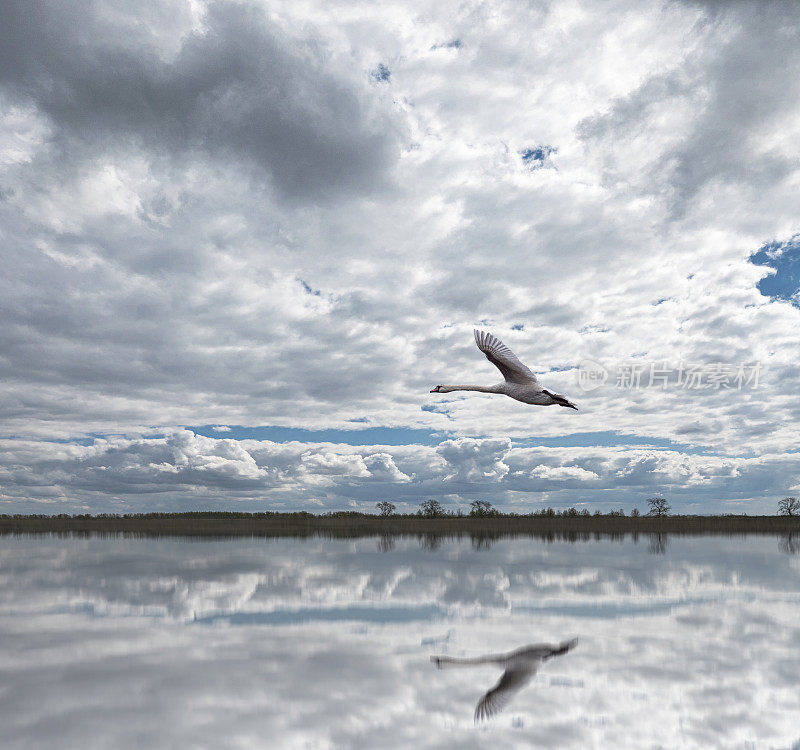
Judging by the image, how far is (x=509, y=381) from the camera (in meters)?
11.5

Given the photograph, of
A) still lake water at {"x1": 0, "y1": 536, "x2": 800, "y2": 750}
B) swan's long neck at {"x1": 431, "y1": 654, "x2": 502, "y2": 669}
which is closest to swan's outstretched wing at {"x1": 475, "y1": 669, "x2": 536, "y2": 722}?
still lake water at {"x1": 0, "y1": 536, "x2": 800, "y2": 750}

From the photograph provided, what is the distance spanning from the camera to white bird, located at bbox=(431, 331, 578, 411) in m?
10.6

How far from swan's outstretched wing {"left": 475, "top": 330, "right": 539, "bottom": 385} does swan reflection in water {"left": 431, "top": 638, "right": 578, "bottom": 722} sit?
499cm

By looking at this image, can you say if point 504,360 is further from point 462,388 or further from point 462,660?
point 462,660

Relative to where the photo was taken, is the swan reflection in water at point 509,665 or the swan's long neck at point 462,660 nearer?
the swan reflection in water at point 509,665

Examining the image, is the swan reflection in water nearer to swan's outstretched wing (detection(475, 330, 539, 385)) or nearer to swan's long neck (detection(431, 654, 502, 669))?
swan's long neck (detection(431, 654, 502, 669))

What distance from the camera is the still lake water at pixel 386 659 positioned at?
8.45m

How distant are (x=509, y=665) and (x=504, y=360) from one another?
548cm

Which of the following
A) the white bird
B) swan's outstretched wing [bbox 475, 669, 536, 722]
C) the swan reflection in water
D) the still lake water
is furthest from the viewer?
the white bird

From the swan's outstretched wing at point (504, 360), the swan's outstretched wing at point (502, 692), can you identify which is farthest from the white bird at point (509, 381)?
the swan's outstretched wing at point (502, 692)

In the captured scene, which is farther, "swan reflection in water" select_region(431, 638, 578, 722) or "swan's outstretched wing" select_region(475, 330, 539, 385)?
"swan's outstretched wing" select_region(475, 330, 539, 385)

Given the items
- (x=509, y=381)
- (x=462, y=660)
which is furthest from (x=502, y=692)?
(x=509, y=381)

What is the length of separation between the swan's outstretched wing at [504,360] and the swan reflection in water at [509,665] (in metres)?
4.99

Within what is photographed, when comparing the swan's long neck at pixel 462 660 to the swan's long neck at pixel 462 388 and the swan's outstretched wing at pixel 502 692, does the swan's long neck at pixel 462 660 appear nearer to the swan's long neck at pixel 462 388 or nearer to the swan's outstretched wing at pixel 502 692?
the swan's outstretched wing at pixel 502 692
